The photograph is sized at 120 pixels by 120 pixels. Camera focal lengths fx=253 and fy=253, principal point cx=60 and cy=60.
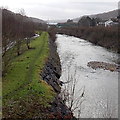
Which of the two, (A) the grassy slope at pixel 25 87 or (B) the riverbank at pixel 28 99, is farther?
(A) the grassy slope at pixel 25 87

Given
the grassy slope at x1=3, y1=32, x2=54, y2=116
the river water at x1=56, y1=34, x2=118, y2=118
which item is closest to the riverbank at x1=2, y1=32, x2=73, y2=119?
the grassy slope at x1=3, y1=32, x2=54, y2=116

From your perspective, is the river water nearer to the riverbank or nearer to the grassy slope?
the riverbank

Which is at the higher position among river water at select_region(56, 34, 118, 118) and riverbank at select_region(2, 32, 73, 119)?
riverbank at select_region(2, 32, 73, 119)

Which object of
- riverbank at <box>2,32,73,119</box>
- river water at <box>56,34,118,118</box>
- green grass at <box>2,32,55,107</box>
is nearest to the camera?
riverbank at <box>2,32,73,119</box>

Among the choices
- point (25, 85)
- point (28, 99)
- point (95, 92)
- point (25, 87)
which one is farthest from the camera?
point (95, 92)

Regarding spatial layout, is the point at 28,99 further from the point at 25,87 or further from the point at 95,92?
the point at 95,92

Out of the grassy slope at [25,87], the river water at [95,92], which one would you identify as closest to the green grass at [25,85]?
the grassy slope at [25,87]

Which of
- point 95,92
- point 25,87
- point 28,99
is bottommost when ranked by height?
point 95,92

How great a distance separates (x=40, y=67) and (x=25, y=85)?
7.09 m

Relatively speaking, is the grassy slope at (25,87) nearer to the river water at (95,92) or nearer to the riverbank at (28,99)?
the riverbank at (28,99)

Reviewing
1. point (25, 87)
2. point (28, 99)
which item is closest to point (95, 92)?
point (25, 87)

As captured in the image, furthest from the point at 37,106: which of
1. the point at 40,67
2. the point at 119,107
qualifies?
the point at 40,67

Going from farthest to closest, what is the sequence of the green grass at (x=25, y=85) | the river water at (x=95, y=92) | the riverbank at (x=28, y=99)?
the river water at (x=95, y=92), the green grass at (x=25, y=85), the riverbank at (x=28, y=99)

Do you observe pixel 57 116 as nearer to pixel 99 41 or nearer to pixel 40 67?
pixel 40 67
